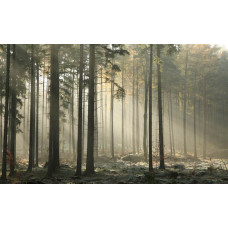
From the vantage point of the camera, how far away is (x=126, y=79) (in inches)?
659

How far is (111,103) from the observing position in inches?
653

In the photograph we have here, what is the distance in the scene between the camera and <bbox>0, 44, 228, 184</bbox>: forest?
27.3 feet

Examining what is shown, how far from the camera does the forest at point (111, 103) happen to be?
8336 millimetres
